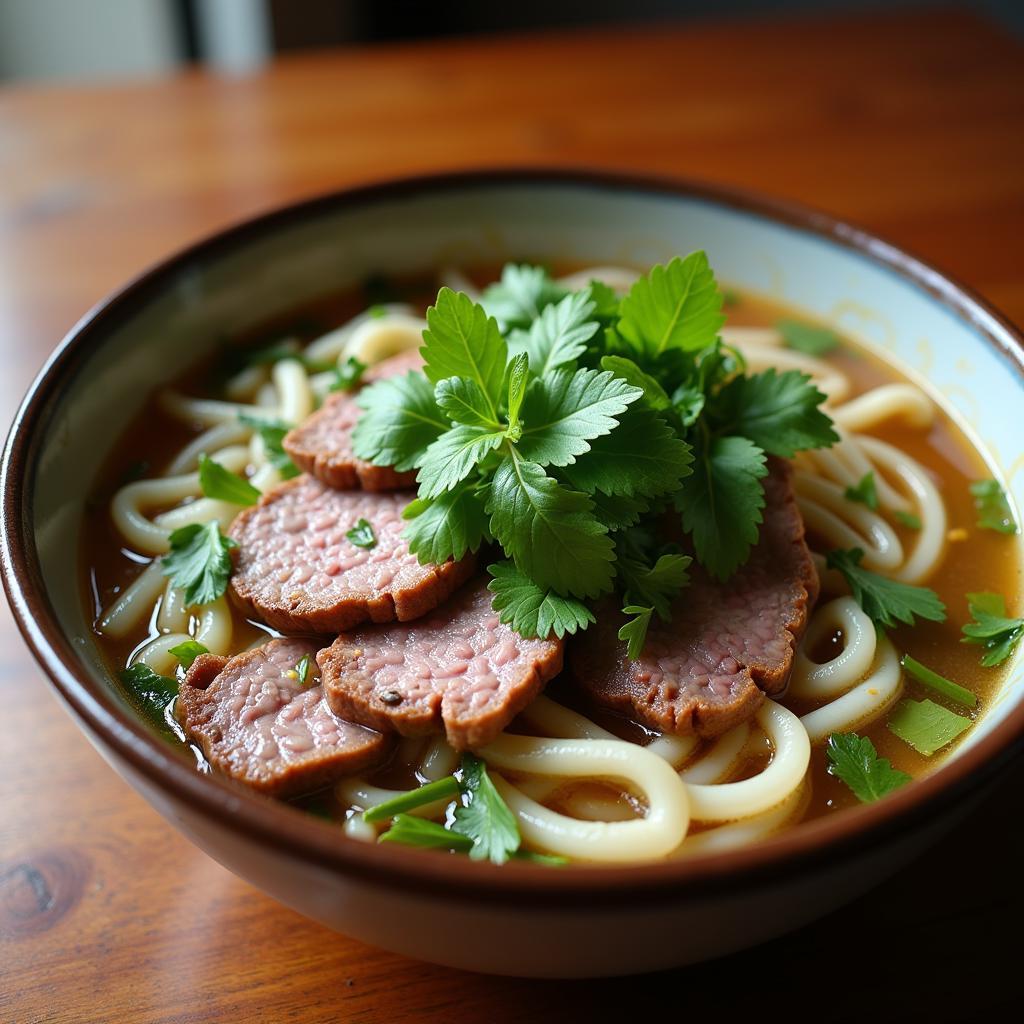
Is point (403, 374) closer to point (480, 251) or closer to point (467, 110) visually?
point (480, 251)

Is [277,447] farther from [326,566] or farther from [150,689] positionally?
[150,689]

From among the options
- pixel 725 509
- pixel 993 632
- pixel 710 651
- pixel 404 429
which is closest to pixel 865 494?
pixel 993 632

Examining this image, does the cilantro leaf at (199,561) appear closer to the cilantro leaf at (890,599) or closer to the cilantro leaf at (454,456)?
the cilantro leaf at (454,456)

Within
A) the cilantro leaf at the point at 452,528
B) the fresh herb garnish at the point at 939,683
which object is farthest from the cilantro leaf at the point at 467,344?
the fresh herb garnish at the point at 939,683

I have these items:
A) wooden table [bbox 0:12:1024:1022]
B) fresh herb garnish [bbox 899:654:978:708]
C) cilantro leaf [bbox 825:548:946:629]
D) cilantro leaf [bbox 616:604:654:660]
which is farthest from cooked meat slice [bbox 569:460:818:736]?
wooden table [bbox 0:12:1024:1022]

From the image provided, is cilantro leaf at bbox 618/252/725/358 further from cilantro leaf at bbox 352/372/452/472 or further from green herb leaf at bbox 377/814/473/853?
green herb leaf at bbox 377/814/473/853

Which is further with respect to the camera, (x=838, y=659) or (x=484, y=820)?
(x=838, y=659)
